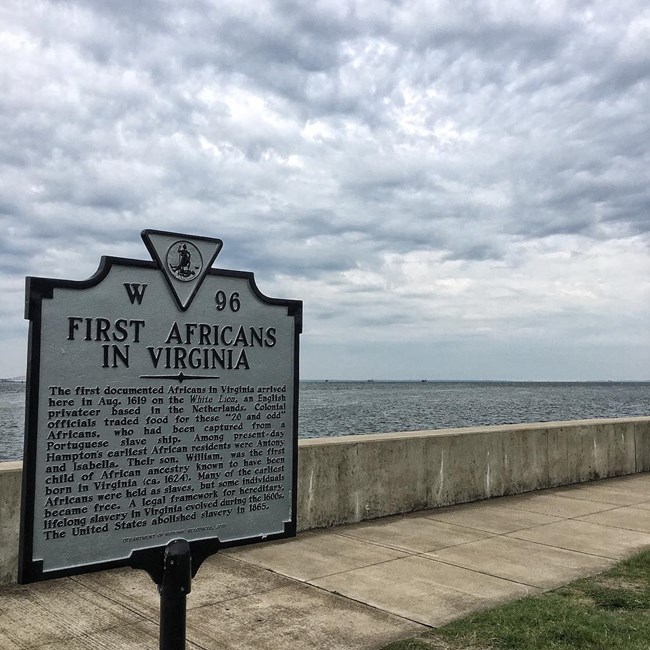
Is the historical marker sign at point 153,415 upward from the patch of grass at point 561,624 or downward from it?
upward

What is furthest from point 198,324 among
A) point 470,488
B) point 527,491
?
point 527,491

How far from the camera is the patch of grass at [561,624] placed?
13.9 feet

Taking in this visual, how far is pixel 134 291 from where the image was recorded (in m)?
3.44

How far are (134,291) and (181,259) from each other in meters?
0.31

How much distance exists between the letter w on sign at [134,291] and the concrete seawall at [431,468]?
288 centimetres

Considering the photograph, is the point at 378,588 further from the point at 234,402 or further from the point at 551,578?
the point at 234,402

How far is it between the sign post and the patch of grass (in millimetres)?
1372

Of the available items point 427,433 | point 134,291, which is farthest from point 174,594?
point 427,433

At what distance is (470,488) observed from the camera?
8945 millimetres

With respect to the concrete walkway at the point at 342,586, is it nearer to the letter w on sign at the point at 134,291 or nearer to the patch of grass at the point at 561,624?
the patch of grass at the point at 561,624

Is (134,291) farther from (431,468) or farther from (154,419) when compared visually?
(431,468)

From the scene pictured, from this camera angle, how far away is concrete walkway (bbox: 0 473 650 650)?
174 inches

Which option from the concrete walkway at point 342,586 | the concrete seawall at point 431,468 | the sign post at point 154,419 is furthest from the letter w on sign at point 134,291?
the concrete seawall at point 431,468

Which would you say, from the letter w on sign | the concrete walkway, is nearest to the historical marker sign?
the letter w on sign
